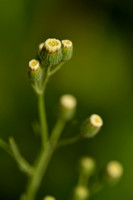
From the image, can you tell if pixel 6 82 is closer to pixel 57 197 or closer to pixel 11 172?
pixel 11 172

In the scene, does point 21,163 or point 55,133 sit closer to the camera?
point 21,163

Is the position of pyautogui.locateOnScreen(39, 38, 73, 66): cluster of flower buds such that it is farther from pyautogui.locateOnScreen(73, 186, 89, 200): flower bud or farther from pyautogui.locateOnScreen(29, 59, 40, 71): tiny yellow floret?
pyautogui.locateOnScreen(73, 186, 89, 200): flower bud

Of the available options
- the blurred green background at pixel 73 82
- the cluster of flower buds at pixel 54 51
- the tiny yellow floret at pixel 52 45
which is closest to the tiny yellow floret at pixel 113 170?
the blurred green background at pixel 73 82

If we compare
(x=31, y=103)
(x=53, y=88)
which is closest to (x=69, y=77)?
(x=53, y=88)

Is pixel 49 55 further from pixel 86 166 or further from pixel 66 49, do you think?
pixel 86 166

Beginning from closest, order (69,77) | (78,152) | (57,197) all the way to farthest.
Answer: (57,197) < (78,152) < (69,77)

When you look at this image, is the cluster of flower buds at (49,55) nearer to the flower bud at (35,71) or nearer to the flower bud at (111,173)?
the flower bud at (35,71)

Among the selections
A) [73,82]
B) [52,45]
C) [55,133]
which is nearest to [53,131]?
[55,133]
